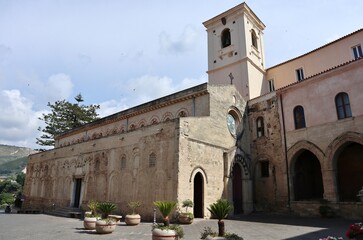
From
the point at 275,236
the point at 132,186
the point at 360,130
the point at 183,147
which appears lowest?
the point at 275,236

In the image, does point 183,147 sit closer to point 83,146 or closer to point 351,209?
point 351,209

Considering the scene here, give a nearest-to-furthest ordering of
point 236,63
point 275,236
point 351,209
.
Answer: point 275,236
point 351,209
point 236,63

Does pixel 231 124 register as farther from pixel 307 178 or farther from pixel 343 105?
pixel 343 105

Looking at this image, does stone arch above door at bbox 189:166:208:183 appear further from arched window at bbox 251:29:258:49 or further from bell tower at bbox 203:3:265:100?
arched window at bbox 251:29:258:49

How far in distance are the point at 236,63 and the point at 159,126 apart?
42.8ft

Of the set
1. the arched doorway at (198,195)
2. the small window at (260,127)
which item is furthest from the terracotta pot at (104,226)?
the small window at (260,127)

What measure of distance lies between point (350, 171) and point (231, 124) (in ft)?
30.2

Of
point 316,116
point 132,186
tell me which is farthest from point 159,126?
point 316,116

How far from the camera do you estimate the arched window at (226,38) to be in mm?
28734

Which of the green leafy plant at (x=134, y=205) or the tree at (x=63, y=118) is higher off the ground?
the tree at (x=63, y=118)

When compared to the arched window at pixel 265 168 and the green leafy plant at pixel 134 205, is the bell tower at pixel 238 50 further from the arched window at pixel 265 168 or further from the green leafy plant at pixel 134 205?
the green leafy plant at pixel 134 205

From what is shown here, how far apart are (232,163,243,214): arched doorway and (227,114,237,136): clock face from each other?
262cm

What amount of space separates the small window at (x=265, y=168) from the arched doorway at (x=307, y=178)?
6.59 ft

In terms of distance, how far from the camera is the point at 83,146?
24406mm
